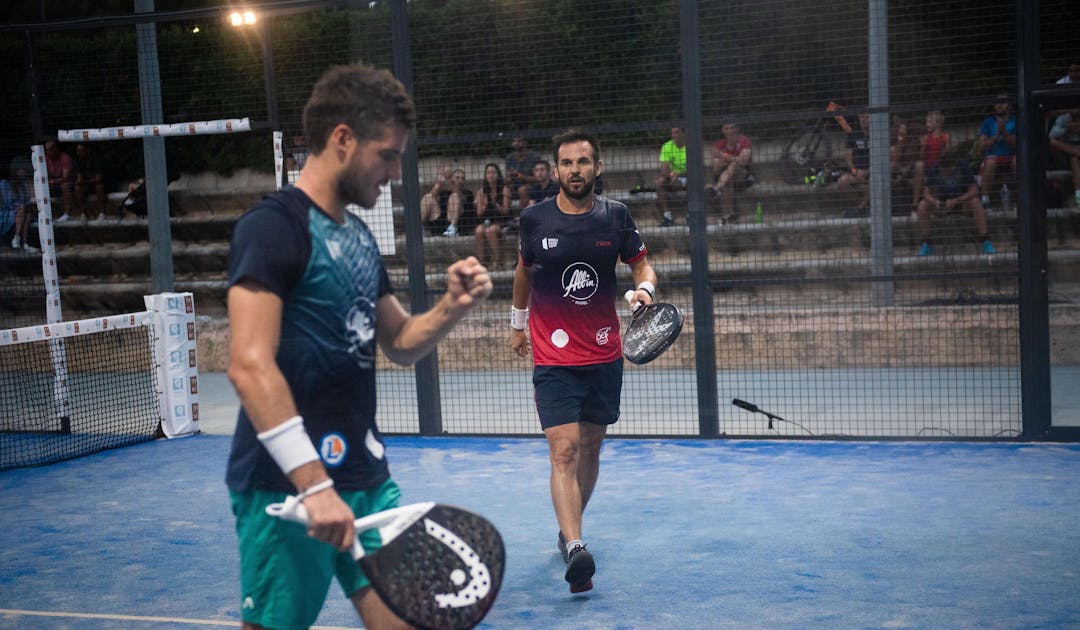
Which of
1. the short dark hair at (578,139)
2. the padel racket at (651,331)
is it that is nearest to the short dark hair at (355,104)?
the padel racket at (651,331)

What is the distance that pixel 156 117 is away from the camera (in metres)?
10.2

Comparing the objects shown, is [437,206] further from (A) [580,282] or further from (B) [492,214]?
(A) [580,282]

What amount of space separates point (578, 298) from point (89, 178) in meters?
12.9

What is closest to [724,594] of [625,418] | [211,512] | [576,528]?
[576,528]

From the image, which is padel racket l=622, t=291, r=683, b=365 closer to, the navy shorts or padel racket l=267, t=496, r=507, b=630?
the navy shorts

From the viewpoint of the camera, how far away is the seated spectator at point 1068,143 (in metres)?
12.5

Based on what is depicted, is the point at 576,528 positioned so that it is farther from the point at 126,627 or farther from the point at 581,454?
the point at 126,627

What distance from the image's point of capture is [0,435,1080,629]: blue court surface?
16.3 ft

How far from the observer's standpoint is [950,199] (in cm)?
1193

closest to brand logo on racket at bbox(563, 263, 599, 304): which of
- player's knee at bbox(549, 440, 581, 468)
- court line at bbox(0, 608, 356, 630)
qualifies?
player's knee at bbox(549, 440, 581, 468)

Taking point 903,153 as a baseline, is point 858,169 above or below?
below

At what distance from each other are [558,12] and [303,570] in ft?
39.6

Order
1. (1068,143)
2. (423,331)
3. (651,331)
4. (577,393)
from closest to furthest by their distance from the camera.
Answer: (423,331) → (651,331) → (577,393) → (1068,143)

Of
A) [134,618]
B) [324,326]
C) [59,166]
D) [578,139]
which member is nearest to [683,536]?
[578,139]
